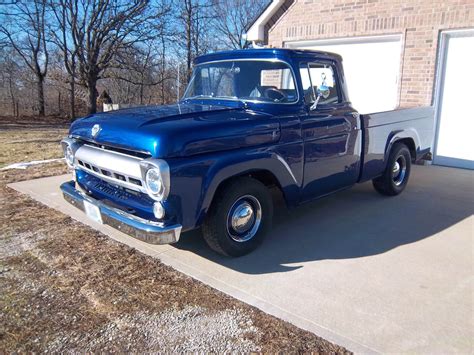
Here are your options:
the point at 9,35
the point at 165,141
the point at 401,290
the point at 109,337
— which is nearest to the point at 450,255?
the point at 401,290

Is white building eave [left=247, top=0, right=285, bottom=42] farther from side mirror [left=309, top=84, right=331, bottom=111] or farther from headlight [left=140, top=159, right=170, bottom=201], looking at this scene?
headlight [left=140, top=159, right=170, bottom=201]

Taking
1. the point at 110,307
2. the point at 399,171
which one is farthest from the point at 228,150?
the point at 399,171

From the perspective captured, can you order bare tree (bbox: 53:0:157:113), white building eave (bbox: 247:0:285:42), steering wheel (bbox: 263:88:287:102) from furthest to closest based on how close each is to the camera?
bare tree (bbox: 53:0:157:113)
white building eave (bbox: 247:0:285:42)
steering wheel (bbox: 263:88:287:102)

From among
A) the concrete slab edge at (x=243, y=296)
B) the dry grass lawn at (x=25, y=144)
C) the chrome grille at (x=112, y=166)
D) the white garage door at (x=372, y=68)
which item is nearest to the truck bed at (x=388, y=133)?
the white garage door at (x=372, y=68)

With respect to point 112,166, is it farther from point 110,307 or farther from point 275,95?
point 275,95

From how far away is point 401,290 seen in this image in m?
3.40

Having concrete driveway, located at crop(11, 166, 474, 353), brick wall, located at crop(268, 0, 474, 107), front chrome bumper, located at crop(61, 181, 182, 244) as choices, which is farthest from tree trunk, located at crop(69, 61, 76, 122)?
front chrome bumper, located at crop(61, 181, 182, 244)

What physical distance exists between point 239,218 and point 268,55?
1805mm

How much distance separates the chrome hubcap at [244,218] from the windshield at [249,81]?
109cm

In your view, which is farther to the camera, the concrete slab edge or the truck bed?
the truck bed

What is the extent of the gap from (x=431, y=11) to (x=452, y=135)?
2.39 m

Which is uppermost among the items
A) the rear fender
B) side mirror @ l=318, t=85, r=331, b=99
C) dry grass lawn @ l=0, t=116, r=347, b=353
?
side mirror @ l=318, t=85, r=331, b=99

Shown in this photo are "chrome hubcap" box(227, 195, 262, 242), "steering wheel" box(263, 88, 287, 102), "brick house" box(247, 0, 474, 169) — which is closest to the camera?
"chrome hubcap" box(227, 195, 262, 242)

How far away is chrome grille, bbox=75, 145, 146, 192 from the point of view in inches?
130
